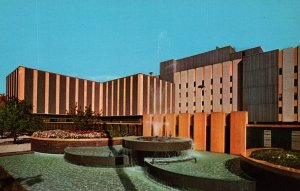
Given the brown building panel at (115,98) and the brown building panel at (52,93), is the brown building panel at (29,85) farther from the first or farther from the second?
the brown building panel at (115,98)

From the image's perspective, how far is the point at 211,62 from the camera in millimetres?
54406

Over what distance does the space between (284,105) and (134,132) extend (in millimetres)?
28636

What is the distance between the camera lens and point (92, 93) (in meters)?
55.3

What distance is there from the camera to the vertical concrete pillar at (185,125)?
20673mm

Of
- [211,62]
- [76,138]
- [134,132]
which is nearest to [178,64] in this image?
[211,62]

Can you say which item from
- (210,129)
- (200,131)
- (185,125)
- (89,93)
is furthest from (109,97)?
(210,129)

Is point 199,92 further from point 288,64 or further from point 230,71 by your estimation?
point 288,64

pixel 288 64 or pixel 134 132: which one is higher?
pixel 288 64

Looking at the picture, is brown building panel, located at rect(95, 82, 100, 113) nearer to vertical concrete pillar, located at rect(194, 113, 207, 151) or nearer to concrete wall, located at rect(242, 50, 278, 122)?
concrete wall, located at rect(242, 50, 278, 122)

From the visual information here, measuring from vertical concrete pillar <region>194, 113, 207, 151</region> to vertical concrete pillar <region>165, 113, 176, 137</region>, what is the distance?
8.69ft

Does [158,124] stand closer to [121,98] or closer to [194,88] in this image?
[121,98]

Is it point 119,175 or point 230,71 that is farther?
point 230,71

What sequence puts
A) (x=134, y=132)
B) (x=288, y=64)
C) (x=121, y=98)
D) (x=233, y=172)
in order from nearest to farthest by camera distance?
(x=233, y=172)
(x=134, y=132)
(x=288, y=64)
(x=121, y=98)

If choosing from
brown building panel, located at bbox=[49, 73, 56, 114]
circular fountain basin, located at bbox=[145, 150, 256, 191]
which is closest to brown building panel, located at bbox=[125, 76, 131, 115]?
brown building panel, located at bbox=[49, 73, 56, 114]
